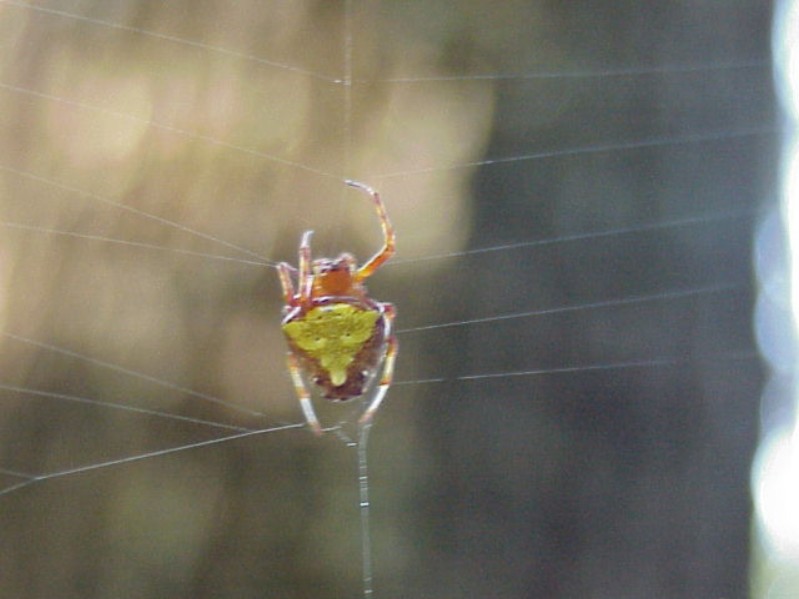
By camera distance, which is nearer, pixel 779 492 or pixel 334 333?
pixel 334 333

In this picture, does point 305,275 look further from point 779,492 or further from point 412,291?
point 779,492

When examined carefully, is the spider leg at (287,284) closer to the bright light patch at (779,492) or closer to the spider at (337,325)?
the spider at (337,325)

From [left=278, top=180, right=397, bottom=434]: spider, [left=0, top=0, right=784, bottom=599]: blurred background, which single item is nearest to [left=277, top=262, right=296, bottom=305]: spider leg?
[left=278, top=180, right=397, bottom=434]: spider

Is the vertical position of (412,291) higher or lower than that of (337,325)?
higher

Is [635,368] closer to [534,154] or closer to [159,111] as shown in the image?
[534,154]

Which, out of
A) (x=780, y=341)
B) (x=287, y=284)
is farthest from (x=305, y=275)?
(x=780, y=341)

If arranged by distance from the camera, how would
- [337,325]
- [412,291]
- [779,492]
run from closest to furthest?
[337,325] < [779,492] < [412,291]

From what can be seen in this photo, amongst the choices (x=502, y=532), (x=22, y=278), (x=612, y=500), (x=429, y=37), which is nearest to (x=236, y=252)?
(x=22, y=278)

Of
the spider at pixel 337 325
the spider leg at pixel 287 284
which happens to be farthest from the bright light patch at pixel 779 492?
the spider leg at pixel 287 284
